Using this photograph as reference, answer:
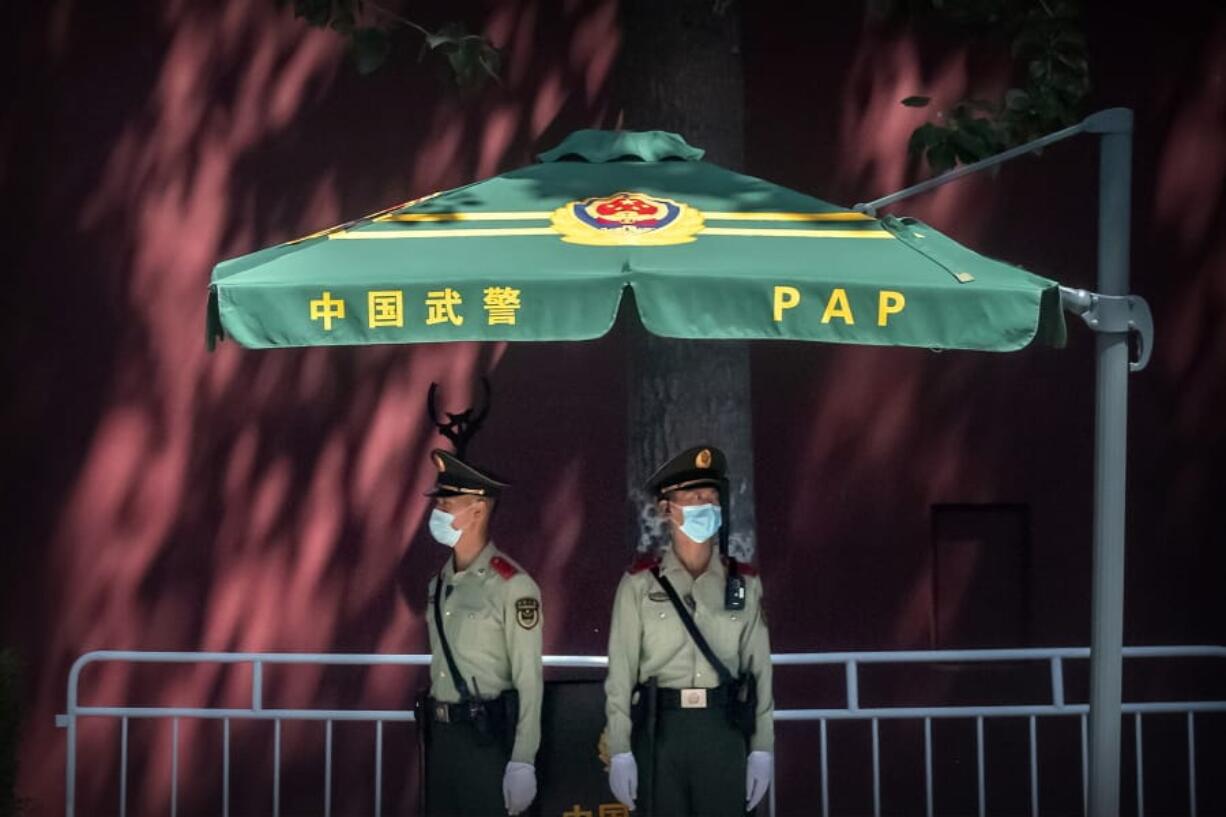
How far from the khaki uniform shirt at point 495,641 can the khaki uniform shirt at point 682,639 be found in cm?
27

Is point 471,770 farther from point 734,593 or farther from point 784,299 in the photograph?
point 784,299

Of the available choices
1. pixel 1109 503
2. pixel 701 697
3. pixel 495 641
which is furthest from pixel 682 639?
pixel 1109 503

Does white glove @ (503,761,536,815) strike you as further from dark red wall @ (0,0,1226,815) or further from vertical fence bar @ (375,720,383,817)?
dark red wall @ (0,0,1226,815)

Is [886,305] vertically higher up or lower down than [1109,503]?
higher up

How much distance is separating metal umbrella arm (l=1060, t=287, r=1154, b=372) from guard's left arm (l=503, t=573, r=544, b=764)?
6.75ft

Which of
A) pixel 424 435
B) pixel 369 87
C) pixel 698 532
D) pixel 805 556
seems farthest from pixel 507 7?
pixel 698 532

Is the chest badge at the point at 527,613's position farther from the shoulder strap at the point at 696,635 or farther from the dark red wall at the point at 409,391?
the dark red wall at the point at 409,391

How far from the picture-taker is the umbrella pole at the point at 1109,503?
6.07 meters

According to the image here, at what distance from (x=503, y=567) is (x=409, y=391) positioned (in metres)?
2.44

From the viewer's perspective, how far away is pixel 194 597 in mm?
9047

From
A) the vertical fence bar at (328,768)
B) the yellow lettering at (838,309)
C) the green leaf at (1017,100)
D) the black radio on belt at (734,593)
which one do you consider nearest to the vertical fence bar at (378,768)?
the vertical fence bar at (328,768)

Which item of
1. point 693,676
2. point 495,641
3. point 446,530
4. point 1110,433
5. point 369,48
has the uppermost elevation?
point 369,48

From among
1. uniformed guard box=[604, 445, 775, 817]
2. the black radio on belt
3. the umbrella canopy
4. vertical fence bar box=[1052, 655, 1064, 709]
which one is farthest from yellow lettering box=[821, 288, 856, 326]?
vertical fence bar box=[1052, 655, 1064, 709]

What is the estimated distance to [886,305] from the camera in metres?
5.96
